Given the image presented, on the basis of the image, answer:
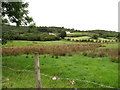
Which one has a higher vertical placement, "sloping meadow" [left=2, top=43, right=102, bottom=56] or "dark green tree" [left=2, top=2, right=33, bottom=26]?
"dark green tree" [left=2, top=2, right=33, bottom=26]

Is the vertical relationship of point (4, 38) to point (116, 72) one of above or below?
above

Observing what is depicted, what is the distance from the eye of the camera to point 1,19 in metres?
17.4

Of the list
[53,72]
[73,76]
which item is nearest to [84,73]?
[73,76]

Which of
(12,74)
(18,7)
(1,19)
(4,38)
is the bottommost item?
(12,74)

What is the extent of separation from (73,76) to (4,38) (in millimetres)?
9779

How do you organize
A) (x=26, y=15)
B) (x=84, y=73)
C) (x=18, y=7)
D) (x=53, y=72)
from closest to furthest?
(x=84, y=73)
(x=53, y=72)
(x=18, y=7)
(x=26, y=15)

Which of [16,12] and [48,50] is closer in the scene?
[16,12]

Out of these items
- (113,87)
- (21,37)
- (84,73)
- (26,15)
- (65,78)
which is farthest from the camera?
(21,37)

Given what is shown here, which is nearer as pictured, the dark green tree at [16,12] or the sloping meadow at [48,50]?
the dark green tree at [16,12]

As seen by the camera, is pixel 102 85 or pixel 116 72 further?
pixel 116 72

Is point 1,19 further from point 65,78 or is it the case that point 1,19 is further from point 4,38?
point 65,78

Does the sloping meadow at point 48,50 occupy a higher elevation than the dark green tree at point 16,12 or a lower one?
lower

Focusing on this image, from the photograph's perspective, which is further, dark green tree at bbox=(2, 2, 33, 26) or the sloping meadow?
the sloping meadow

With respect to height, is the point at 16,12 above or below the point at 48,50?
above
